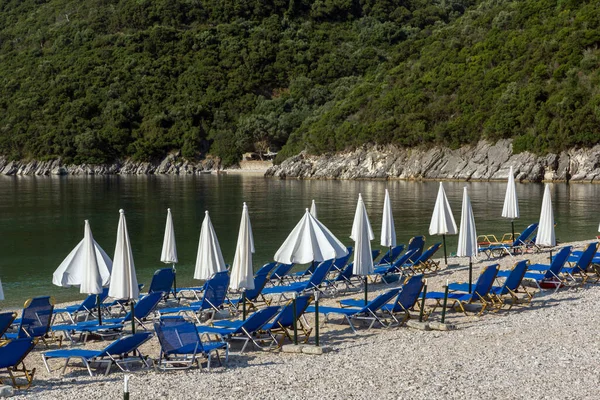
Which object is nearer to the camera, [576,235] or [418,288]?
[418,288]

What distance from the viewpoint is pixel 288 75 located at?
140 metres

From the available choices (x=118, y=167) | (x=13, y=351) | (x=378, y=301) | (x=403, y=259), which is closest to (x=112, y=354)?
(x=13, y=351)

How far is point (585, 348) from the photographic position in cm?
880

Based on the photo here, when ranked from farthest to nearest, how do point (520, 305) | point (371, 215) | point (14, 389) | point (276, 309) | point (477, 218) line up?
1. point (371, 215)
2. point (477, 218)
3. point (520, 305)
4. point (276, 309)
5. point (14, 389)

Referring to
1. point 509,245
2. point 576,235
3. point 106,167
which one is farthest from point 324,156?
point 509,245

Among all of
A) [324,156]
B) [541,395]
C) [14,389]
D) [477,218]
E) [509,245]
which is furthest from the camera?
[324,156]

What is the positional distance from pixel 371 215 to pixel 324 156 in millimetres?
Answer: 53830

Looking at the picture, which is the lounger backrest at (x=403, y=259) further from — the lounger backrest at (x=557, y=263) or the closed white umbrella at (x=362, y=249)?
the closed white umbrella at (x=362, y=249)

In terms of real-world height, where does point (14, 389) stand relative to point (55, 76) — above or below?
below

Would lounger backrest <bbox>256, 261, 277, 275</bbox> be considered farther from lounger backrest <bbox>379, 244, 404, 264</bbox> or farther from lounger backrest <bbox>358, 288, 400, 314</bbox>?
lounger backrest <bbox>358, 288, 400, 314</bbox>

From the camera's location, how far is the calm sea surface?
2191 cm

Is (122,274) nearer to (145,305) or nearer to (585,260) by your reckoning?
(145,305)

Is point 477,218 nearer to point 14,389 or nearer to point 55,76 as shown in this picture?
point 14,389

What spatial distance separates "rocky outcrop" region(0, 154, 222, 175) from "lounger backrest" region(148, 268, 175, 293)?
350ft
